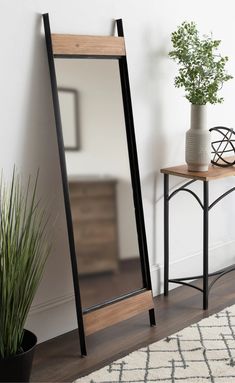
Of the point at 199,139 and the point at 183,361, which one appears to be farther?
the point at 199,139

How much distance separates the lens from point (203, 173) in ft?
10.5

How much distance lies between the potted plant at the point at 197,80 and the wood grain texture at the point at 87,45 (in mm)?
361

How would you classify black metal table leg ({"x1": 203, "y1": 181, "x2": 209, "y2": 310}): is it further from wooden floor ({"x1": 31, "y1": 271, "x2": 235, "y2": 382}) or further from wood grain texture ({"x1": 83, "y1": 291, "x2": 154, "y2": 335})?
wood grain texture ({"x1": 83, "y1": 291, "x2": 154, "y2": 335})

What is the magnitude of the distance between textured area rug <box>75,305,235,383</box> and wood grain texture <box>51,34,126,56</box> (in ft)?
4.76

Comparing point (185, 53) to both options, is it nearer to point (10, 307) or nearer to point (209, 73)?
point (209, 73)

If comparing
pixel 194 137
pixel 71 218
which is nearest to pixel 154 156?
pixel 194 137

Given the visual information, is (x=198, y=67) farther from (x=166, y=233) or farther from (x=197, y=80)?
(x=166, y=233)

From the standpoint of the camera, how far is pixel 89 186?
286cm

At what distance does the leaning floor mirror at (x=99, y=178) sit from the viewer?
277cm

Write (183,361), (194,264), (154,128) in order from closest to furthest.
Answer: (183,361) → (154,128) → (194,264)

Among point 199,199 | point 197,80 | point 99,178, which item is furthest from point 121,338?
point 197,80

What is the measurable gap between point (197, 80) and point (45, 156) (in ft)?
3.12

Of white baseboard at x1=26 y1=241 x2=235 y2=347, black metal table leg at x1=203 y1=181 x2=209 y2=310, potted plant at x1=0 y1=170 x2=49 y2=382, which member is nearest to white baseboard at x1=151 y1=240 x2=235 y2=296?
white baseboard at x1=26 y1=241 x2=235 y2=347

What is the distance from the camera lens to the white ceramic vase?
3197mm
